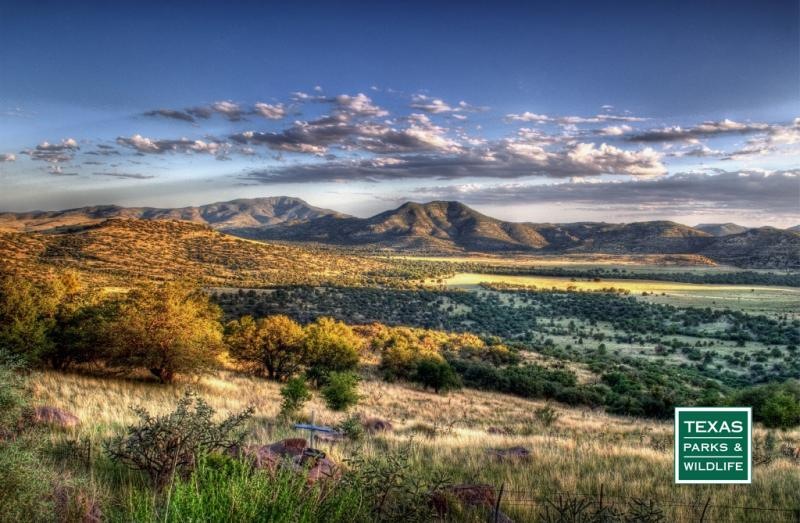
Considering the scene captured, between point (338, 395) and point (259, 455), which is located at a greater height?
point (259, 455)

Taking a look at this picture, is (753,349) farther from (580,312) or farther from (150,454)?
(150,454)

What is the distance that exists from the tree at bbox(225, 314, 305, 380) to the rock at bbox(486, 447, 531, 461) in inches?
954

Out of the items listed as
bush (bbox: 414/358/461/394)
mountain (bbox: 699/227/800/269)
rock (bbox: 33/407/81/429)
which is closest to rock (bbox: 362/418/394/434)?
rock (bbox: 33/407/81/429)

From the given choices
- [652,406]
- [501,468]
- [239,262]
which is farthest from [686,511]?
[239,262]

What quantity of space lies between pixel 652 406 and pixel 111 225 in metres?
86.5

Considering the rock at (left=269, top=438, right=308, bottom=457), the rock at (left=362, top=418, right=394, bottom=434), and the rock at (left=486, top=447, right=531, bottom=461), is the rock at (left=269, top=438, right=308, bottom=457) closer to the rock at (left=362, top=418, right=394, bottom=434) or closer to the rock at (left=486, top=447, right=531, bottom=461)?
the rock at (left=486, top=447, right=531, bottom=461)

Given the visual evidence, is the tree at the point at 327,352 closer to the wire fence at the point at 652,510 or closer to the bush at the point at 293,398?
the bush at the point at 293,398

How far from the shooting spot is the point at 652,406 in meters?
29.0

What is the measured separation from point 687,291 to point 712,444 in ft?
349

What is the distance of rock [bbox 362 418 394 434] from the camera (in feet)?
44.4

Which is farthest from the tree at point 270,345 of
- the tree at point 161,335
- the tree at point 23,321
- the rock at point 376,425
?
the rock at point 376,425

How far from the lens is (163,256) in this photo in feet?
251

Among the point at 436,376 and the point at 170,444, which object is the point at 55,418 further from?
the point at 436,376

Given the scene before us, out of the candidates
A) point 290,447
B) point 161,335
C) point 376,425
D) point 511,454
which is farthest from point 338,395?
point 290,447
